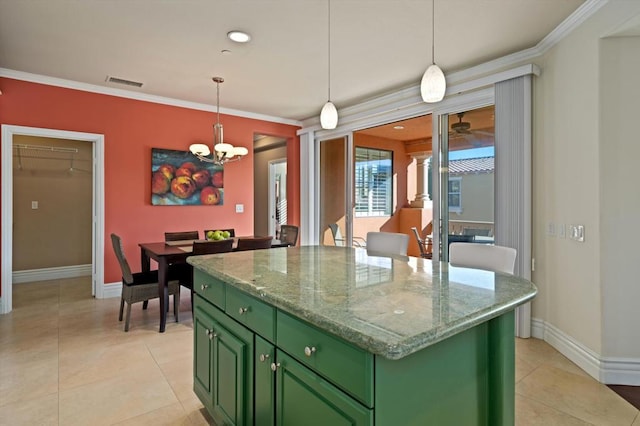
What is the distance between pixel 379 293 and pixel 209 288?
3.33 ft

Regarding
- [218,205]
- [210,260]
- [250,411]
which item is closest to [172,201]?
[218,205]

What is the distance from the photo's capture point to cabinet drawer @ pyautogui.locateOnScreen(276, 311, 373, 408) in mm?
975

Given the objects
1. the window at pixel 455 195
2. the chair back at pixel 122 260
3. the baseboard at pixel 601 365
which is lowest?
the baseboard at pixel 601 365

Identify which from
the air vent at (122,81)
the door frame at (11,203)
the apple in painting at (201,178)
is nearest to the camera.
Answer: the door frame at (11,203)

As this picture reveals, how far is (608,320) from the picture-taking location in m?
2.54

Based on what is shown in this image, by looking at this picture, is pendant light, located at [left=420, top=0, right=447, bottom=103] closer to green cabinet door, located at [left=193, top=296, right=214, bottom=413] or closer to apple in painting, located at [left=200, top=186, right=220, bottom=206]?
green cabinet door, located at [left=193, top=296, right=214, bottom=413]

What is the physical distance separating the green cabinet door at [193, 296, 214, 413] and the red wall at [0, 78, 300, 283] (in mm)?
3187

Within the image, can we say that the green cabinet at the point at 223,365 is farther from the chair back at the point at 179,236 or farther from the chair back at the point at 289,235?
the chair back at the point at 289,235

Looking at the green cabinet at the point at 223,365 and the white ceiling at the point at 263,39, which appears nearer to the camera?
the green cabinet at the point at 223,365

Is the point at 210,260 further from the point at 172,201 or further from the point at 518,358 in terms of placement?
the point at 172,201

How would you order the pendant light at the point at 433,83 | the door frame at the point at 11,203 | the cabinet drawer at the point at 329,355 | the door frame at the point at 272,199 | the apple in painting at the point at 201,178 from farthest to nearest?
the door frame at the point at 272,199
the apple in painting at the point at 201,178
the door frame at the point at 11,203
the pendant light at the point at 433,83
the cabinet drawer at the point at 329,355

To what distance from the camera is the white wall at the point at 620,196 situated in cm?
247

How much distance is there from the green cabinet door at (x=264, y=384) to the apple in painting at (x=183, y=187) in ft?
13.3

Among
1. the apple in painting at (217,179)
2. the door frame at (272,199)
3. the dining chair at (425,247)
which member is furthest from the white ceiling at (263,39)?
the door frame at (272,199)
